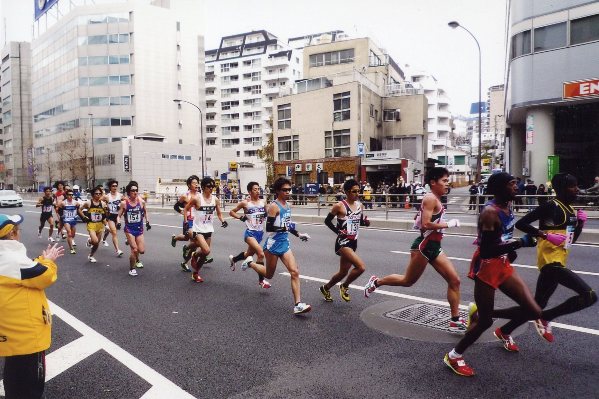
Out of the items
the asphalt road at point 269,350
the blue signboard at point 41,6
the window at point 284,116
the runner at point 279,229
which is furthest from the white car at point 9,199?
the blue signboard at point 41,6

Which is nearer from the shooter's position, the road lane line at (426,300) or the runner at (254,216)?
the road lane line at (426,300)

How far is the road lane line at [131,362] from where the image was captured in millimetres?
3898

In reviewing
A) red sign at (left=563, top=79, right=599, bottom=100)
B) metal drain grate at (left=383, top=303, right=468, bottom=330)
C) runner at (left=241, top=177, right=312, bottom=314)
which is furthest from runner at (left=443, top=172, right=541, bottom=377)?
red sign at (left=563, top=79, right=599, bottom=100)

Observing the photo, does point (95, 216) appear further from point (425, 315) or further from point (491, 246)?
point (491, 246)

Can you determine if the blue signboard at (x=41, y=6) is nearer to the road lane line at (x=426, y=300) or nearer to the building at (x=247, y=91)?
the building at (x=247, y=91)

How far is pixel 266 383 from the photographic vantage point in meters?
3.99

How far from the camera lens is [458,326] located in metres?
5.27

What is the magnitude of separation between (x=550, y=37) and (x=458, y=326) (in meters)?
23.8

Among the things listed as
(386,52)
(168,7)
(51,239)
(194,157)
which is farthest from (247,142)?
(51,239)

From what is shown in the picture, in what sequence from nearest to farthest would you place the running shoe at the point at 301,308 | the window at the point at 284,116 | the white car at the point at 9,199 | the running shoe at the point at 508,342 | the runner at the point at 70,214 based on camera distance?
1. the running shoe at the point at 508,342
2. the running shoe at the point at 301,308
3. the runner at the point at 70,214
4. the white car at the point at 9,199
5. the window at the point at 284,116

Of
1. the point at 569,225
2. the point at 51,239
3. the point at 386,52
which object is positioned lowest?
the point at 51,239

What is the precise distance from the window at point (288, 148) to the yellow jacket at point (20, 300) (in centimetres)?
4411

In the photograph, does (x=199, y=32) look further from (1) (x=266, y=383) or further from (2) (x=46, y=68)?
(1) (x=266, y=383)

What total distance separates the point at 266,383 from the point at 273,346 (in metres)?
0.90
